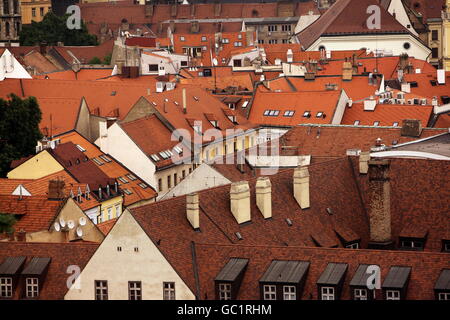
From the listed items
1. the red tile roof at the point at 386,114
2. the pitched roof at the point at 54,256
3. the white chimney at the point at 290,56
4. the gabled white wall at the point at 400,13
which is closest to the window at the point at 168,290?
the pitched roof at the point at 54,256

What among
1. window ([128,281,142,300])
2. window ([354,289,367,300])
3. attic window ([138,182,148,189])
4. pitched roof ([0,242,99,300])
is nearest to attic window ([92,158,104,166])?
attic window ([138,182,148,189])

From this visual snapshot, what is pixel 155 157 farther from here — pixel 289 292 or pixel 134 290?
pixel 289 292

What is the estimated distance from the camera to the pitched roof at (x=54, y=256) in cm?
5459

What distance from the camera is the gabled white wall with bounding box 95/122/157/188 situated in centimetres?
8819

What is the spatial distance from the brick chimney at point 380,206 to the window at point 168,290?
12.9 meters

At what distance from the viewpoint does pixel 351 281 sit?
50781 mm

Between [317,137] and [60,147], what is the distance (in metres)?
13.1

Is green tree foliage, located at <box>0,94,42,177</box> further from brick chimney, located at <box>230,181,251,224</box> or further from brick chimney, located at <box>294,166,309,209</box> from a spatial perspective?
brick chimney, located at <box>230,181,251,224</box>

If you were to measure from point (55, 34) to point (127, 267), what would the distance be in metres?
131

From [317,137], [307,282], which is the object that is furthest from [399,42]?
[307,282]

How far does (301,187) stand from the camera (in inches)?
2472

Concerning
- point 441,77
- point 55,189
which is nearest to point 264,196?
point 55,189

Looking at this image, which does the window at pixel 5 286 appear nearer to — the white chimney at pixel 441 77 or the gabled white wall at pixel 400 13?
the white chimney at pixel 441 77
